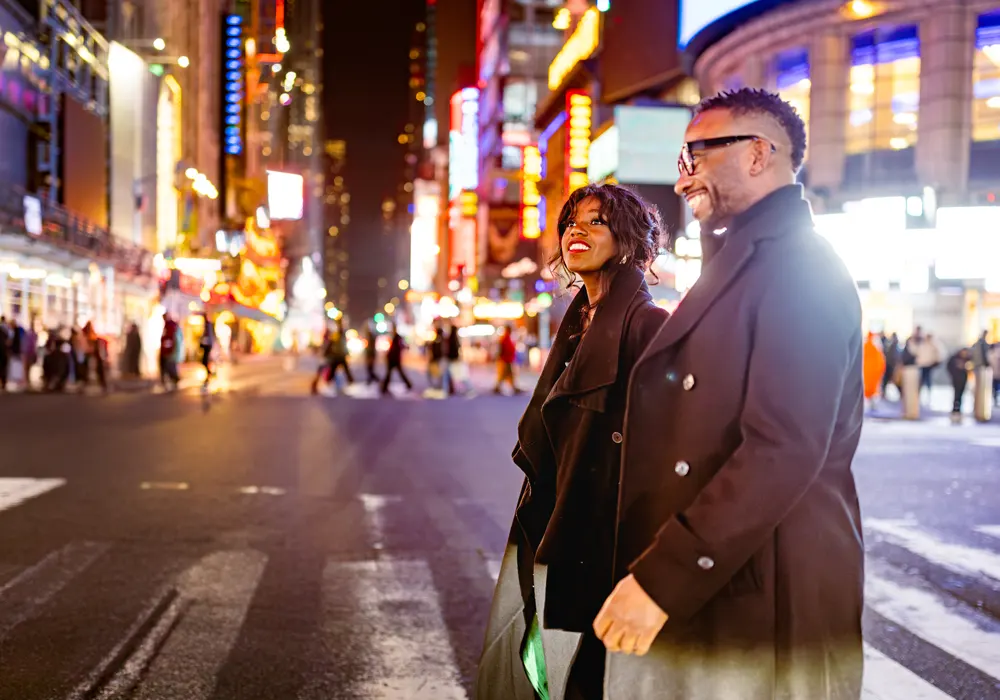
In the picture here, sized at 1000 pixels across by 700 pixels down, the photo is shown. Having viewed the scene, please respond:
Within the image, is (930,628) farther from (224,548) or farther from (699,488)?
(224,548)

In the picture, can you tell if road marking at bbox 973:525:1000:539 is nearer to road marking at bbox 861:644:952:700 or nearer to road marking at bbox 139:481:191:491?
road marking at bbox 861:644:952:700

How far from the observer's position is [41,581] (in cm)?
533

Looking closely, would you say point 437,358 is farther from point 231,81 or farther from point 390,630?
point 231,81

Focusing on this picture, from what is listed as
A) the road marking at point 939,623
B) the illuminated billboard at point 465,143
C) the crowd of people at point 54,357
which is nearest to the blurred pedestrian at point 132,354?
the crowd of people at point 54,357

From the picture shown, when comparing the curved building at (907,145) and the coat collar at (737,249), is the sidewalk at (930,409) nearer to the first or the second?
the curved building at (907,145)

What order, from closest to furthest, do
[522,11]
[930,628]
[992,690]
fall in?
[992,690], [930,628], [522,11]

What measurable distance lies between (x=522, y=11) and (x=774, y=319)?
89861 millimetres

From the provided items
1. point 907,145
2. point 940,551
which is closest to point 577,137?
point 907,145

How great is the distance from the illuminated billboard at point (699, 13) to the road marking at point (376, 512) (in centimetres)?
3055

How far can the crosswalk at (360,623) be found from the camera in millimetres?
3824

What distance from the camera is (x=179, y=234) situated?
5297 centimetres

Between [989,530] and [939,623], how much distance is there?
9.27 ft

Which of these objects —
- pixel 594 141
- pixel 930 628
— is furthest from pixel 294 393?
pixel 594 141

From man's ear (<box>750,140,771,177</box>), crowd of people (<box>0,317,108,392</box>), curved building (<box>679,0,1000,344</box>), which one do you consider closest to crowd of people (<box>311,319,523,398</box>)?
crowd of people (<box>0,317,108,392</box>)
